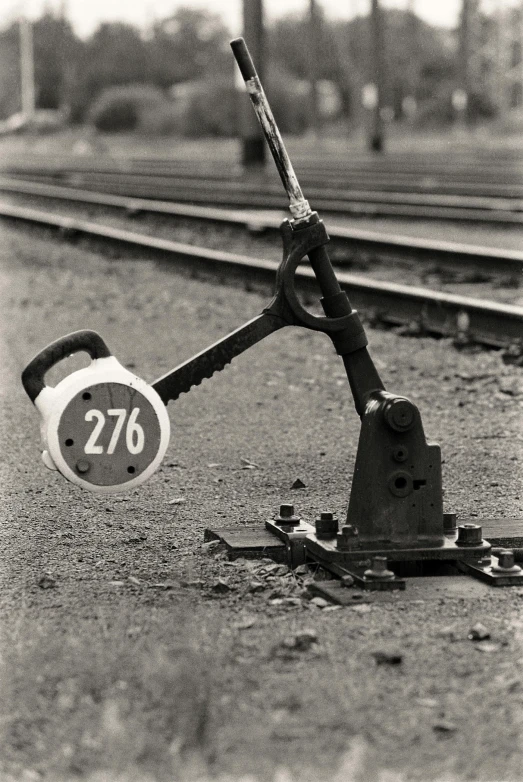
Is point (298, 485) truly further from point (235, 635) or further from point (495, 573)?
point (235, 635)

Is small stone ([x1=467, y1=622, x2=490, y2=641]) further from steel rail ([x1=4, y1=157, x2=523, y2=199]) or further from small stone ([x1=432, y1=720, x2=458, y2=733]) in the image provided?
steel rail ([x1=4, y1=157, x2=523, y2=199])

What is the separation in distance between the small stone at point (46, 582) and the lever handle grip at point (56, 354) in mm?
499

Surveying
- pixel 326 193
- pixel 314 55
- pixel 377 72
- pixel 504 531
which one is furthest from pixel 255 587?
pixel 314 55

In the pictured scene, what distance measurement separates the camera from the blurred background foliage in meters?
67.7

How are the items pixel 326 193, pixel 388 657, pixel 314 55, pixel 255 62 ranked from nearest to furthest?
pixel 388 657, pixel 326 193, pixel 255 62, pixel 314 55

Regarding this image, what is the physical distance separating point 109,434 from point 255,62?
25.0m

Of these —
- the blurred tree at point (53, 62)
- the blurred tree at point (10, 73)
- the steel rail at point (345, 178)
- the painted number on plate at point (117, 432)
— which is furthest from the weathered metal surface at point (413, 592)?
the blurred tree at point (10, 73)

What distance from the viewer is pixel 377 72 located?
133 feet

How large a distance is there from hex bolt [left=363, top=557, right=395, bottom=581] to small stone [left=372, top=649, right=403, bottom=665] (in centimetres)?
52

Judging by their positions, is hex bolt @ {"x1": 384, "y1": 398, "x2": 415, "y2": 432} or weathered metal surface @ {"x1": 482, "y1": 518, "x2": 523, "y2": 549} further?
weathered metal surface @ {"x1": 482, "y1": 518, "x2": 523, "y2": 549}

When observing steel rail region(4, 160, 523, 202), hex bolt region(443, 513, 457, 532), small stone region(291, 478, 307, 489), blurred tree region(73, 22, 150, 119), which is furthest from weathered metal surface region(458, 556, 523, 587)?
blurred tree region(73, 22, 150, 119)

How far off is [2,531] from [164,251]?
A: 941cm

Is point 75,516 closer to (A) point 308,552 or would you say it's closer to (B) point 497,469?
(A) point 308,552

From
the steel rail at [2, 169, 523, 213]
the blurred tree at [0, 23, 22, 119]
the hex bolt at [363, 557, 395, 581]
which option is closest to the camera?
the hex bolt at [363, 557, 395, 581]
